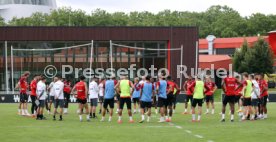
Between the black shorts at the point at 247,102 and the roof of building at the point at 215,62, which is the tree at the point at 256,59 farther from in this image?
the black shorts at the point at 247,102

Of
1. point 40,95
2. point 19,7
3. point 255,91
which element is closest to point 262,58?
point 255,91

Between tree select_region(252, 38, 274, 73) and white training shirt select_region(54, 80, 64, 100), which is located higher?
tree select_region(252, 38, 274, 73)

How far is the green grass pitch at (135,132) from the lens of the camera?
60.3 ft

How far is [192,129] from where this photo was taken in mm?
21766

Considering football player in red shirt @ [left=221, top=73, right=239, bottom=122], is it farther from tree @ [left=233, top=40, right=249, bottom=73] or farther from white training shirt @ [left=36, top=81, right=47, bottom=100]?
tree @ [left=233, top=40, right=249, bottom=73]

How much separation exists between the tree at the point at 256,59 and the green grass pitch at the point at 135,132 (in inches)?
2345

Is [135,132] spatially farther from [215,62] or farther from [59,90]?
[215,62]

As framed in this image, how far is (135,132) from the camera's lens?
20.6m

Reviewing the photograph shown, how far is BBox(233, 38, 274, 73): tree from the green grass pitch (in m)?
59.6

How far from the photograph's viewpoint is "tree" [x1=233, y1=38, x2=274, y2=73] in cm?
8338

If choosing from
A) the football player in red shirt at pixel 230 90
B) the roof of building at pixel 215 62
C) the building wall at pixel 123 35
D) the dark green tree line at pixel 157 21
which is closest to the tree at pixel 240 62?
the roof of building at pixel 215 62

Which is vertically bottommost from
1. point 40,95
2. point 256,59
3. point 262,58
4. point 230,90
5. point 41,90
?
point 40,95

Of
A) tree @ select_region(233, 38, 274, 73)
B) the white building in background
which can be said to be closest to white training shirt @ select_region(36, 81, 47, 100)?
tree @ select_region(233, 38, 274, 73)

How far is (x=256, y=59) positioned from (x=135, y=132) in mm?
65543
